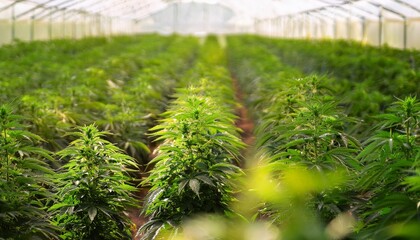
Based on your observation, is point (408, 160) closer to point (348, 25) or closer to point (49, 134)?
point (49, 134)

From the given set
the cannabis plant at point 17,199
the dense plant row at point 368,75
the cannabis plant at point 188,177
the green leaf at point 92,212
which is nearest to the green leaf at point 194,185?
the cannabis plant at point 188,177

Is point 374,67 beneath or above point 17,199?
above

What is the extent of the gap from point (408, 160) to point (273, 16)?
44.6 metres

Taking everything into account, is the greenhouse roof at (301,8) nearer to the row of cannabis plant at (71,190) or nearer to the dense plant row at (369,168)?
the dense plant row at (369,168)

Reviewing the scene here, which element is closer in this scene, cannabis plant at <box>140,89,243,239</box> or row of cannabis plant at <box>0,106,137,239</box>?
row of cannabis plant at <box>0,106,137,239</box>

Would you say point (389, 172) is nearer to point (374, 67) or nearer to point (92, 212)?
point (92, 212)

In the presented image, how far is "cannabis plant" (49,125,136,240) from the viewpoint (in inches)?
178

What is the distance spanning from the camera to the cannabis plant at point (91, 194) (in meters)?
4.52

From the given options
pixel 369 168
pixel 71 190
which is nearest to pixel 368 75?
pixel 71 190

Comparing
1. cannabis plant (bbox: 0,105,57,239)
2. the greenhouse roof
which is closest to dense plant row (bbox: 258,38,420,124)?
the greenhouse roof

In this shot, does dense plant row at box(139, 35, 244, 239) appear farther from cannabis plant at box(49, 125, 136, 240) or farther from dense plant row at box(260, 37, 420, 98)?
dense plant row at box(260, 37, 420, 98)

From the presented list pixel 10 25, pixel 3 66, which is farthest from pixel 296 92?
pixel 10 25

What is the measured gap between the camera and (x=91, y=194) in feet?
15.0

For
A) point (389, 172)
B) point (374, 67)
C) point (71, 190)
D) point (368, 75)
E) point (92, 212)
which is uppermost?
point (374, 67)
